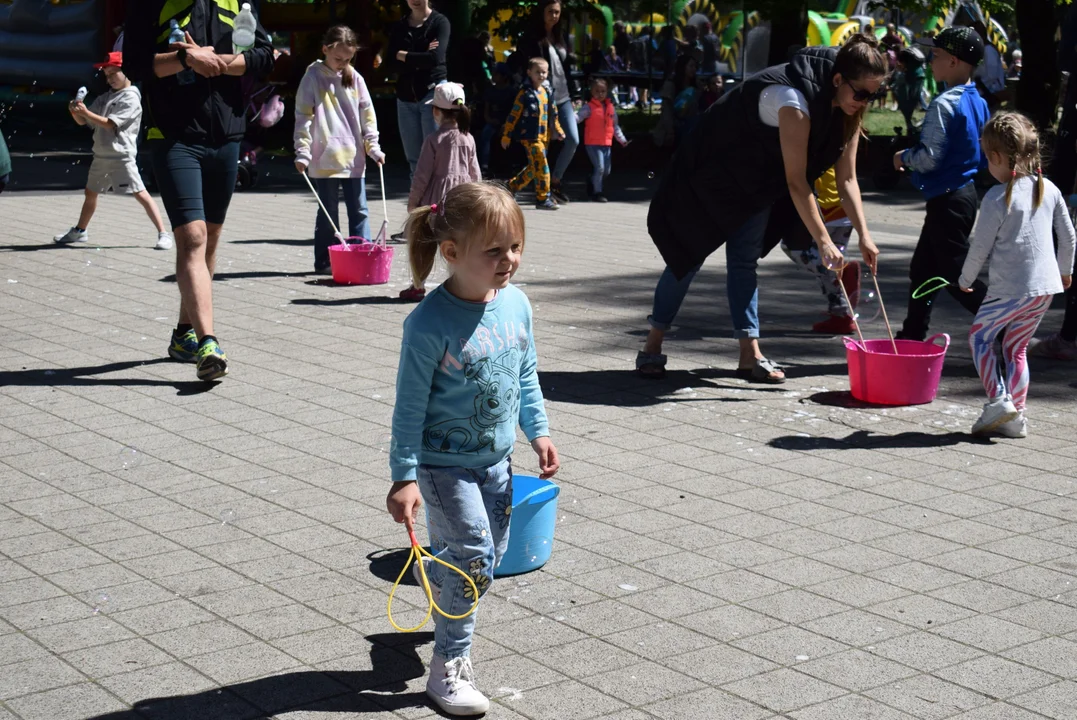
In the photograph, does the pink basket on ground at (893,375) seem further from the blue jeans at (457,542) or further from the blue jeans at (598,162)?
the blue jeans at (598,162)

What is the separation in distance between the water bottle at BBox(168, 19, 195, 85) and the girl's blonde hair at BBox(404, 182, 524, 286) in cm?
390

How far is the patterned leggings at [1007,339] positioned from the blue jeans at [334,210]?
5529mm

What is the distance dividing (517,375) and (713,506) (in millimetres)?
1830

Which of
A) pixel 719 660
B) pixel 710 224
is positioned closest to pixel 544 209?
pixel 710 224

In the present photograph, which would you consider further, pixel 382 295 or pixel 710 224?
pixel 382 295

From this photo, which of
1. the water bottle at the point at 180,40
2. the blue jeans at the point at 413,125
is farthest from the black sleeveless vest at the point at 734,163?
the blue jeans at the point at 413,125

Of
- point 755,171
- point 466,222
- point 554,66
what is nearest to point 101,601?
point 466,222

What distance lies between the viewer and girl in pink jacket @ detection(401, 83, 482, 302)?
970cm

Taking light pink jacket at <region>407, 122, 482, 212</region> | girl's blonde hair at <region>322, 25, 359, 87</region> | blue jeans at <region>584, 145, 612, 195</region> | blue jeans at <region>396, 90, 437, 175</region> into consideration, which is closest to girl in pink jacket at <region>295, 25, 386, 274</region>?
girl's blonde hair at <region>322, 25, 359, 87</region>

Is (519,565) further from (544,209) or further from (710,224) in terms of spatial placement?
(544,209)

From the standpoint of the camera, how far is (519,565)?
4.56 metres

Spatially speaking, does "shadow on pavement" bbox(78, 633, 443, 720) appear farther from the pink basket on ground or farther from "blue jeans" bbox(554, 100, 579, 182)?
"blue jeans" bbox(554, 100, 579, 182)

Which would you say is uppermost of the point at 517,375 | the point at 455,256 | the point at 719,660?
the point at 455,256

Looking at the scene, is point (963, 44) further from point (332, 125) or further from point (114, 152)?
point (114, 152)
